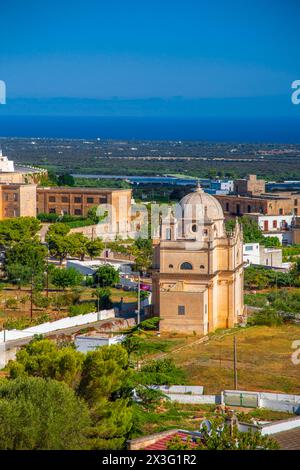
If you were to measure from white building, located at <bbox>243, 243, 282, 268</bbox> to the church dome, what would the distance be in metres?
13.0

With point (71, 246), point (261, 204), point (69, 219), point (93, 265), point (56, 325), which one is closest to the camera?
point (56, 325)

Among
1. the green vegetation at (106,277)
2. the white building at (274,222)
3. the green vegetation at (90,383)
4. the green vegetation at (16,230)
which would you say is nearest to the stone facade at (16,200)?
the green vegetation at (16,230)

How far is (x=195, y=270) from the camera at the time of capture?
→ 3434cm

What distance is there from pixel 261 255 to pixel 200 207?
46.8 feet

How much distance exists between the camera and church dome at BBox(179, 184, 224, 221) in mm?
34594

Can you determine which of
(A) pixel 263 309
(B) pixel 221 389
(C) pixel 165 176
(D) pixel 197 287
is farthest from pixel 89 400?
(C) pixel 165 176

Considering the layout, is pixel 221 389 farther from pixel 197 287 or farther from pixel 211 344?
pixel 197 287

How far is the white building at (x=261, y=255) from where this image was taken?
158ft

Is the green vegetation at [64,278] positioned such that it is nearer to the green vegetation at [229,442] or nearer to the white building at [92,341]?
the white building at [92,341]

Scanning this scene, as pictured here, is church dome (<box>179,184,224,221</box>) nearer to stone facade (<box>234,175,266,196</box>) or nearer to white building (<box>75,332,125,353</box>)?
white building (<box>75,332,125,353</box>)

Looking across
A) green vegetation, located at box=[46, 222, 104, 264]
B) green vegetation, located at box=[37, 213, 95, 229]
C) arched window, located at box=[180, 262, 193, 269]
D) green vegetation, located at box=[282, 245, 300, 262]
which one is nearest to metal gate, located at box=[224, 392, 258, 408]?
arched window, located at box=[180, 262, 193, 269]

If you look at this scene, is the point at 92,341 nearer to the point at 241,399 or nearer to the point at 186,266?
the point at 186,266

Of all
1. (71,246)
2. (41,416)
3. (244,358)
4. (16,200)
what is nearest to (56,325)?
(244,358)
